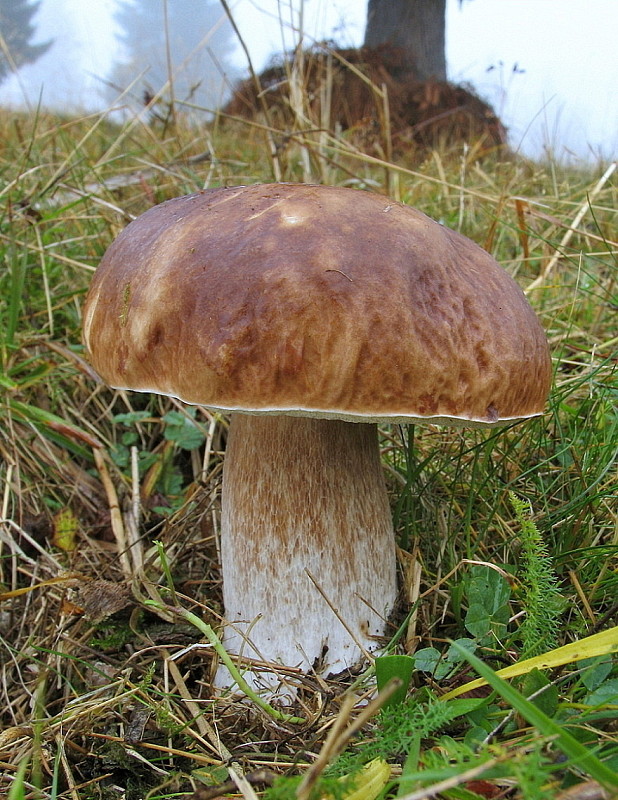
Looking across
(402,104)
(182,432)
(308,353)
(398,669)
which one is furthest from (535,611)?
(402,104)

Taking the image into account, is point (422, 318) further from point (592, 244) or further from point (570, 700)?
point (592, 244)

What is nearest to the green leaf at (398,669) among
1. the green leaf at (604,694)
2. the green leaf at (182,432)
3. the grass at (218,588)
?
the grass at (218,588)

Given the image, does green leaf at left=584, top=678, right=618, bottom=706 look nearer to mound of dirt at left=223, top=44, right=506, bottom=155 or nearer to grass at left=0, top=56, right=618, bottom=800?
grass at left=0, top=56, right=618, bottom=800

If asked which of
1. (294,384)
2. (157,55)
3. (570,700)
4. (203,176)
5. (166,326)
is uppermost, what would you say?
(157,55)

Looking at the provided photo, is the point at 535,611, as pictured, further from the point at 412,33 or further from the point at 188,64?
the point at 412,33

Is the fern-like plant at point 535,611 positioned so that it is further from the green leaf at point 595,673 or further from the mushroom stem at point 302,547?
the mushroom stem at point 302,547

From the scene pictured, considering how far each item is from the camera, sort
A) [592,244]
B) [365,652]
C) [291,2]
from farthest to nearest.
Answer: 1. [592,244]
2. [291,2]
3. [365,652]

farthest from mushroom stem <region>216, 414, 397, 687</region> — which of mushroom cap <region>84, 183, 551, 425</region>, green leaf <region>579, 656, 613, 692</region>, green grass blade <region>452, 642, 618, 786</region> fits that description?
green grass blade <region>452, 642, 618, 786</region>

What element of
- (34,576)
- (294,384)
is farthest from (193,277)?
(34,576)
